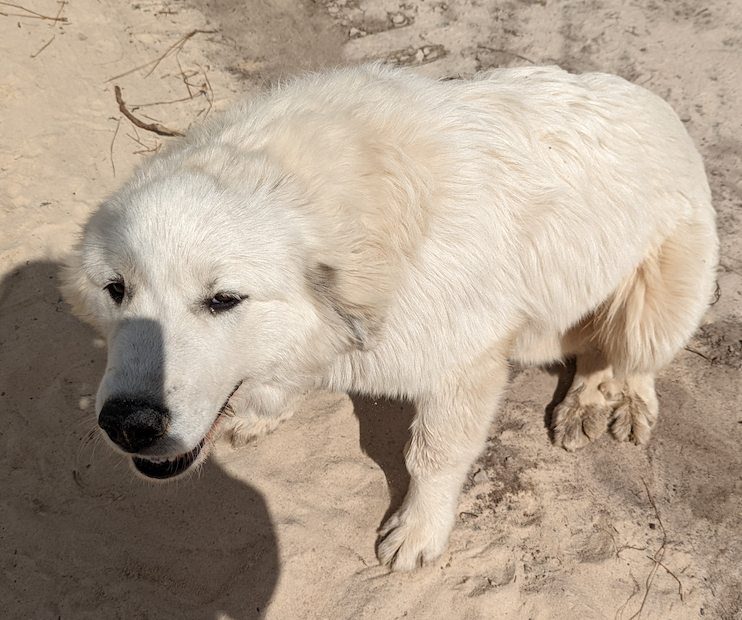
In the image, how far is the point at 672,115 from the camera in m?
2.96

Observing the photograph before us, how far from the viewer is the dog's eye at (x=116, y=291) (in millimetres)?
2035

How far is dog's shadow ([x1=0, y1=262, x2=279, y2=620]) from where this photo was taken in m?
2.79

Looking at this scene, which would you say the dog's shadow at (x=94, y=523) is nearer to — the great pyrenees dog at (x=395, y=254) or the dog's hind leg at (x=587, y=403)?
the great pyrenees dog at (x=395, y=254)

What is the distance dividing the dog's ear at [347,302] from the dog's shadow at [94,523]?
5.08 feet

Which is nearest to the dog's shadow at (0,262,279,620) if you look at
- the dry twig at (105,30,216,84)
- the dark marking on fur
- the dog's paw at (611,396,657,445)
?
the dark marking on fur

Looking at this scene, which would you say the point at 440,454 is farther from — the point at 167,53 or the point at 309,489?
the point at 167,53

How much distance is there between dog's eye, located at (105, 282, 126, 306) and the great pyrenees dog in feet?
0.04

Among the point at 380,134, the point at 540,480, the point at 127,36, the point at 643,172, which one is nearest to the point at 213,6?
the point at 127,36

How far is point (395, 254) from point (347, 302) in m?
0.27

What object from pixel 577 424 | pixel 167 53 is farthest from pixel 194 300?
pixel 167 53

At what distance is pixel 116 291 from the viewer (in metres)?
2.07

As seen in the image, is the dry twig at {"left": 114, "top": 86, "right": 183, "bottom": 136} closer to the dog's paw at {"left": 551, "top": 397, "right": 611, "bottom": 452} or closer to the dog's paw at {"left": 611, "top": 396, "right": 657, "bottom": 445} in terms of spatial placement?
the dog's paw at {"left": 551, "top": 397, "right": 611, "bottom": 452}

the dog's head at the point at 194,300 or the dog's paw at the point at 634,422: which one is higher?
the dog's head at the point at 194,300

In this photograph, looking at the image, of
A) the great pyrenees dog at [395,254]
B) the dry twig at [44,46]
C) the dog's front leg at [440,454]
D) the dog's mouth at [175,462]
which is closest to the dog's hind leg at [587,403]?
the great pyrenees dog at [395,254]
